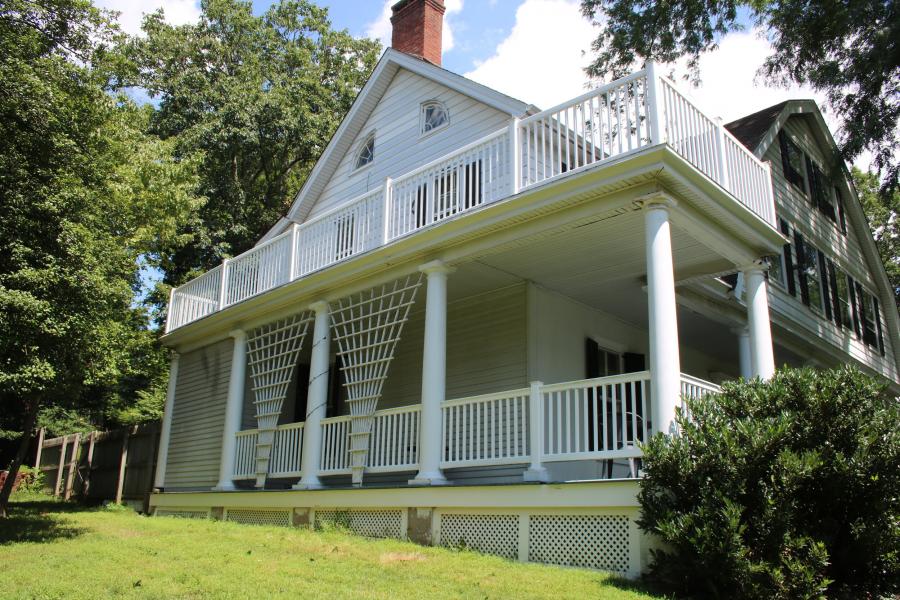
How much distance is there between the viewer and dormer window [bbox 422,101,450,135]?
15.5 meters

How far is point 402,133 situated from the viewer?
1641 cm

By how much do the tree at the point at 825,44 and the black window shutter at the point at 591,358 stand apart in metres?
7.12

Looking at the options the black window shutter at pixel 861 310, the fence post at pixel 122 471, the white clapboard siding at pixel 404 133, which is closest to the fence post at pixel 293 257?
the white clapboard siding at pixel 404 133

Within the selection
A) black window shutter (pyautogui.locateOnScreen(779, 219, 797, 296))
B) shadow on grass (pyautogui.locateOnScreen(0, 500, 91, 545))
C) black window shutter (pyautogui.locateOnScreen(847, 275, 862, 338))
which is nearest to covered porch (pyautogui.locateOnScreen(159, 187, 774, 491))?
black window shutter (pyautogui.locateOnScreen(779, 219, 797, 296))

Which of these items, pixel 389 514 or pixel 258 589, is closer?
pixel 258 589

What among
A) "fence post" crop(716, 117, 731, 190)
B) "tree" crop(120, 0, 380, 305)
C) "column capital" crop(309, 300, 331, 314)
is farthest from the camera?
"tree" crop(120, 0, 380, 305)

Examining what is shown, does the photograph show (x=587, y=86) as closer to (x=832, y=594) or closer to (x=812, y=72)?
(x=812, y=72)

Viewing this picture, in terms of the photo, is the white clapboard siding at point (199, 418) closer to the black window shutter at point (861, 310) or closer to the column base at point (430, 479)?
the column base at point (430, 479)

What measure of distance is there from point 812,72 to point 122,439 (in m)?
18.0

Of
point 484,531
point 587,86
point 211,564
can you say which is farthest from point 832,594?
point 587,86

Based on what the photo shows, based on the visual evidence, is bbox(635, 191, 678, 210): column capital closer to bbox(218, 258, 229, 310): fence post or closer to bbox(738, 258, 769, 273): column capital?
bbox(738, 258, 769, 273): column capital

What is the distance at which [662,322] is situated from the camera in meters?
8.16

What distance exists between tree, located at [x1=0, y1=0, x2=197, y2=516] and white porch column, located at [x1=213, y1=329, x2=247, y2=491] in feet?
10.4

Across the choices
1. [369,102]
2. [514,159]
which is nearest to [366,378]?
[514,159]
